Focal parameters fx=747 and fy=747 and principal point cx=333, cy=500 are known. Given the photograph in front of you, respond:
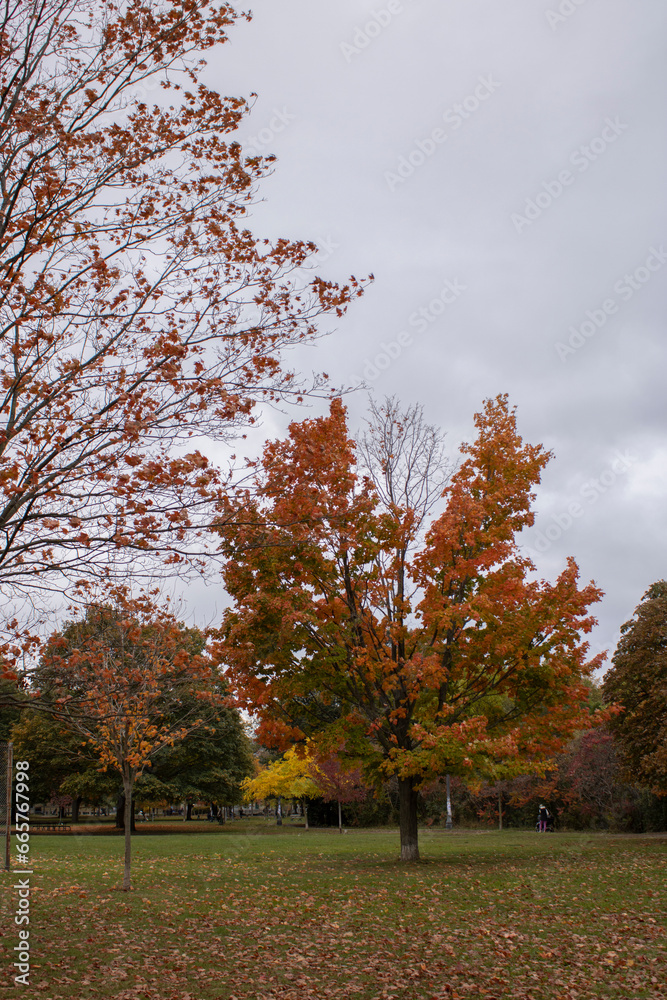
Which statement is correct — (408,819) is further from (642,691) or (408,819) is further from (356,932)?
(642,691)

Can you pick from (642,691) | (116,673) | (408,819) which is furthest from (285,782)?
(116,673)

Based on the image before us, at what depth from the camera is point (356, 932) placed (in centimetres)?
919

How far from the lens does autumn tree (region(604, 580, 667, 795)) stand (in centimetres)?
2131

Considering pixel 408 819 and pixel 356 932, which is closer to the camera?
pixel 356 932

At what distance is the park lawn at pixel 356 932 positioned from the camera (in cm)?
693

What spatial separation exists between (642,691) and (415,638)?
1031 cm

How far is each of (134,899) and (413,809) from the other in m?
7.19

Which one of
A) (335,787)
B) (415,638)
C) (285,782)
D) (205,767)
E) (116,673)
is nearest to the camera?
(116,673)

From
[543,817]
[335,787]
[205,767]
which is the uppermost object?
[205,767]

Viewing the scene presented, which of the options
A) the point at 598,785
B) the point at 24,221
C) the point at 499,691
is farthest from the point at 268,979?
the point at 598,785

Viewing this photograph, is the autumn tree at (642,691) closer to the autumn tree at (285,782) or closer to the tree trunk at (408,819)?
the tree trunk at (408,819)

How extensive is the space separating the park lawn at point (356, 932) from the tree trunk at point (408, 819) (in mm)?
547

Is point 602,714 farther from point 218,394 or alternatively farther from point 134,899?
point 218,394

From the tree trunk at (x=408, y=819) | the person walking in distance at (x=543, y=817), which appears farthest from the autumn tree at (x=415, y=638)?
the person walking in distance at (x=543, y=817)
